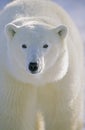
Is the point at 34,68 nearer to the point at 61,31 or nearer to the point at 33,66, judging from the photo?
the point at 33,66

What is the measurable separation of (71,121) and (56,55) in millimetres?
825

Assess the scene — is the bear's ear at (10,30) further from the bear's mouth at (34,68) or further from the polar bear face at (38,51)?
the bear's mouth at (34,68)

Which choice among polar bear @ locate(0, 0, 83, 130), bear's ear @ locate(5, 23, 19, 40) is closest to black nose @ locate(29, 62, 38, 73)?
polar bear @ locate(0, 0, 83, 130)

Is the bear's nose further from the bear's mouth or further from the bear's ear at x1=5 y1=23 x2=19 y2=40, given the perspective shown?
the bear's ear at x1=5 y1=23 x2=19 y2=40

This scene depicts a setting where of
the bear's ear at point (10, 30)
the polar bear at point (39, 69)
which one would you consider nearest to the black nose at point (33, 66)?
the polar bear at point (39, 69)

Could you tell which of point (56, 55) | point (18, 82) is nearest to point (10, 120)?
point (18, 82)

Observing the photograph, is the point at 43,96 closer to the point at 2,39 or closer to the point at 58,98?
the point at 58,98

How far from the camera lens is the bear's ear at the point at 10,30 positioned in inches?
234

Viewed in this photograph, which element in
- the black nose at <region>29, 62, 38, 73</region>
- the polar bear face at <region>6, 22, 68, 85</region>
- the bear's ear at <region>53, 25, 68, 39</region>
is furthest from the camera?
the bear's ear at <region>53, 25, 68, 39</region>

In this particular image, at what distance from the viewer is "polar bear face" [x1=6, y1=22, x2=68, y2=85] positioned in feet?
18.9

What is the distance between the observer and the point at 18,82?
6113 mm

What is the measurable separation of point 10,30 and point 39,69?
0.50m

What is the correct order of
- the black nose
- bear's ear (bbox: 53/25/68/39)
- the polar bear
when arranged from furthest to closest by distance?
bear's ear (bbox: 53/25/68/39) → the polar bear → the black nose

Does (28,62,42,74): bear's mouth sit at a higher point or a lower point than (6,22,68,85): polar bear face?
lower
